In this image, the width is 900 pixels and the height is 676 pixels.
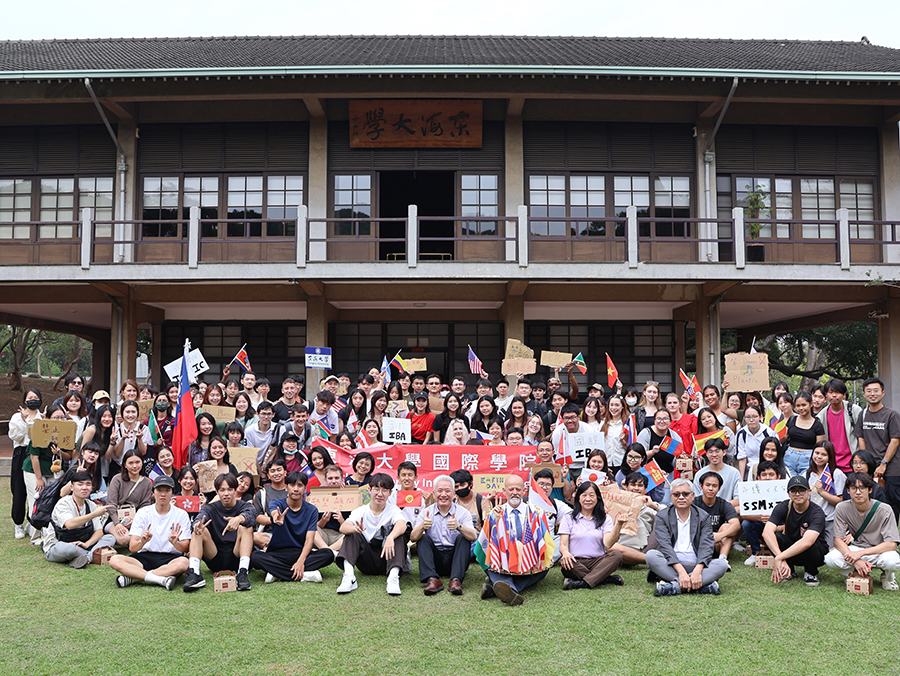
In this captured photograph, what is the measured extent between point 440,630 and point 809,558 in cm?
346

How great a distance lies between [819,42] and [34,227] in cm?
1994

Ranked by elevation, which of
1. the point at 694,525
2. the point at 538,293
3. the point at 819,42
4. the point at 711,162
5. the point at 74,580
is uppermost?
the point at 819,42

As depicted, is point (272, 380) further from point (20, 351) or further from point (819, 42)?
point (20, 351)

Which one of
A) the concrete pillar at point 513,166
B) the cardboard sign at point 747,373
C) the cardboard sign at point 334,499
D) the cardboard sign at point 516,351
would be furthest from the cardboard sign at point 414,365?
the concrete pillar at point 513,166

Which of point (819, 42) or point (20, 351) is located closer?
point (819, 42)

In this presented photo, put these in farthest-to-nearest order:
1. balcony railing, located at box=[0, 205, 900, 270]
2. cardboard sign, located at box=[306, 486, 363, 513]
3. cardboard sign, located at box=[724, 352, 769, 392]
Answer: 1. balcony railing, located at box=[0, 205, 900, 270]
2. cardboard sign, located at box=[724, 352, 769, 392]
3. cardboard sign, located at box=[306, 486, 363, 513]

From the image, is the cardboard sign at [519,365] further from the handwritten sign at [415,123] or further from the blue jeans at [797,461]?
the handwritten sign at [415,123]

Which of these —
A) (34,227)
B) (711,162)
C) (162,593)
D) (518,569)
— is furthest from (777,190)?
(34,227)

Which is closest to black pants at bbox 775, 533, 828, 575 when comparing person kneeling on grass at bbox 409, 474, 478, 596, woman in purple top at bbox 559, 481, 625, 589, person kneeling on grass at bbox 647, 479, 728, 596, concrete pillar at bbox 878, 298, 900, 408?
person kneeling on grass at bbox 647, 479, 728, 596

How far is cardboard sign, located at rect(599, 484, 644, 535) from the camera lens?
22.4 feet

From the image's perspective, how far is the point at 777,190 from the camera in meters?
16.3

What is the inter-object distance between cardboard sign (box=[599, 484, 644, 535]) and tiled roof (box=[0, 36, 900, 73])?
9.55 metres

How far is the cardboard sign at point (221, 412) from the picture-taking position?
359 inches

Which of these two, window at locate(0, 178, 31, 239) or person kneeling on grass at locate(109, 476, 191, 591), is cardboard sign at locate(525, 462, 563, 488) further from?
window at locate(0, 178, 31, 239)
